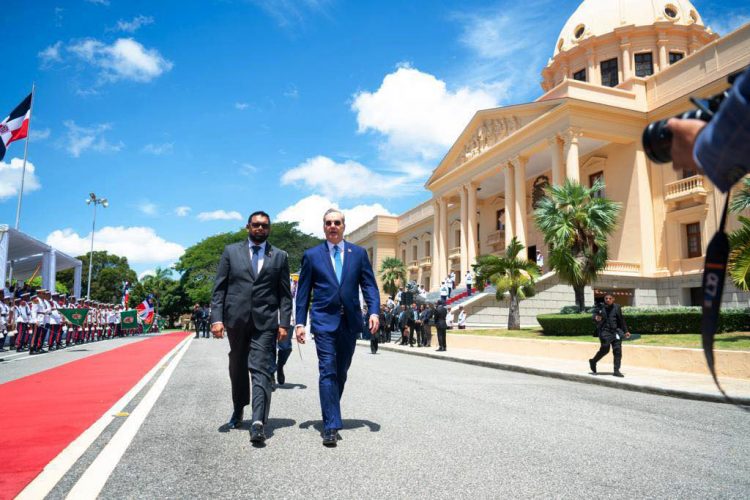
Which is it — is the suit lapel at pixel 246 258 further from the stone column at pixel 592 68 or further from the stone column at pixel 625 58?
the stone column at pixel 592 68

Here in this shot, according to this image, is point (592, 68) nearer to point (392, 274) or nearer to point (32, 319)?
point (392, 274)

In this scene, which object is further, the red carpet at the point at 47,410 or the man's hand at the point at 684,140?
the red carpet at the point at 47,410

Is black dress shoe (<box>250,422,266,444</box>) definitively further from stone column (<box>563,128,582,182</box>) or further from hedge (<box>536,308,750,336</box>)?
stone column (<box>563,128,582,182</box>)

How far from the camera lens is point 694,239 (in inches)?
1177

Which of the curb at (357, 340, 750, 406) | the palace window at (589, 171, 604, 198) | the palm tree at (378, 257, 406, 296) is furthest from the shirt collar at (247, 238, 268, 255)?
the palm tree at (378, 257, 406, 296)

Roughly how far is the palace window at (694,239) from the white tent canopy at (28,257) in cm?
3391

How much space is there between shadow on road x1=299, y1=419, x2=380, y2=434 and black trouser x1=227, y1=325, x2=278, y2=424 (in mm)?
525

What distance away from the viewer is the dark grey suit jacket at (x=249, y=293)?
5094mm

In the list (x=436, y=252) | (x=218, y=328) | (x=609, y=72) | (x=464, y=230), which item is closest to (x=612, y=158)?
(x=464, y=230)

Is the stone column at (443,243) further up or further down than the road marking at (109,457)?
further up

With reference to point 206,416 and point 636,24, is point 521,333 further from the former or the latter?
point 636,24

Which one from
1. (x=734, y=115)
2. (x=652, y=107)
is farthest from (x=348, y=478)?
(x=652, y=107)

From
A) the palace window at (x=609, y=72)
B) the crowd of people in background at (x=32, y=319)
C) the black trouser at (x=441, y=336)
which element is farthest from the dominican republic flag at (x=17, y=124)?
the palace window at (x=609, y=72)

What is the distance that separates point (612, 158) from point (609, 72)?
14.6 m
